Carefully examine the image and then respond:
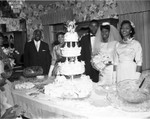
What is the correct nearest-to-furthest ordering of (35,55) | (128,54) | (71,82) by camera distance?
(71,82) → (128,54) → (35,55)

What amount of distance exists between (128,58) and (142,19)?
203 cm

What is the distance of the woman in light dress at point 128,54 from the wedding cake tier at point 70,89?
3.70 feet

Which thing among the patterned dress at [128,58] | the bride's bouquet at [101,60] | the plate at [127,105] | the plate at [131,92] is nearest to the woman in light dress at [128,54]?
the patterned dress at [128,58]

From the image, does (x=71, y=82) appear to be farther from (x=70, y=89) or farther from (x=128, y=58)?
(x=128, y=58)

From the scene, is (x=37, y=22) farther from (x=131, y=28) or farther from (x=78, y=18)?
(x=131, y=28)

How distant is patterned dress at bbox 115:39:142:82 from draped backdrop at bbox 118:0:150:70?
1.77m

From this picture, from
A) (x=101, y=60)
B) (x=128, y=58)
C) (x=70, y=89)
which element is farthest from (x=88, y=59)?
(x=70, y=89)

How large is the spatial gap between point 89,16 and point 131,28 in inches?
127

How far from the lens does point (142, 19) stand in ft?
17.0

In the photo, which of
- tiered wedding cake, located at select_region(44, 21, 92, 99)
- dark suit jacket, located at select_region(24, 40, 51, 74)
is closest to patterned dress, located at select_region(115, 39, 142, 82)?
tiered wedding cake, located at select_region(44, 21, 92, 99)

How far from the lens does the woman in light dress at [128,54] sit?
3.48 m

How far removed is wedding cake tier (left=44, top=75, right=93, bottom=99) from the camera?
8.02 ft

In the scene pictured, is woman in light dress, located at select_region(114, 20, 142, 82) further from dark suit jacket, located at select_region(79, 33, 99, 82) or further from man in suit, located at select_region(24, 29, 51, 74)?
man in suit, located at select_region(24, 29, 51, 74)

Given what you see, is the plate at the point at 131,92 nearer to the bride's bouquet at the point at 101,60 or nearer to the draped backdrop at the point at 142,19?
the bride's bouquet at the point at 101,60
